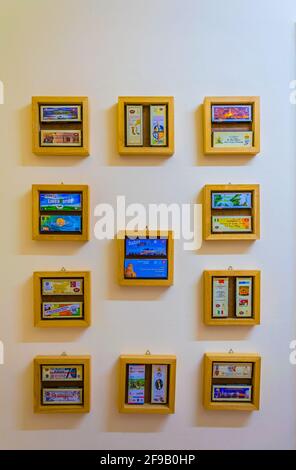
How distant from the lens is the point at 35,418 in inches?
39.3

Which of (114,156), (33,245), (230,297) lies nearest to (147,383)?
(230,297)

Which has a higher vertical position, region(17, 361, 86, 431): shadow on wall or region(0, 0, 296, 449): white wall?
region(0, 0, 296, 449): white wall

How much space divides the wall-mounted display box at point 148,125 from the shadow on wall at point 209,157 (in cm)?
9

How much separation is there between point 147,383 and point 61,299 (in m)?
0.41

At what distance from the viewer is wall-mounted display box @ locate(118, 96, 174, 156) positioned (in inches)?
37.2

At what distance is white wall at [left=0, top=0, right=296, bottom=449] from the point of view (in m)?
0.96

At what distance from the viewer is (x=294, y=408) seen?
1005 millimetres

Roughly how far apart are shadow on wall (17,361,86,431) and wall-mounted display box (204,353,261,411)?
0.46 meters

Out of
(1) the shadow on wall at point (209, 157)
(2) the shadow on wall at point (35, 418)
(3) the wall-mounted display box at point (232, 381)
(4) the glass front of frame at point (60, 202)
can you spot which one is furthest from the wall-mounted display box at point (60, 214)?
(3) the wall-mounted display box at point (232, 381)

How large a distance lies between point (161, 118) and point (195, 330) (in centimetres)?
73

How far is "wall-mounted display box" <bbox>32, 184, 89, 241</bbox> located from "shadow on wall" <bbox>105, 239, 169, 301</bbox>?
0.12m
